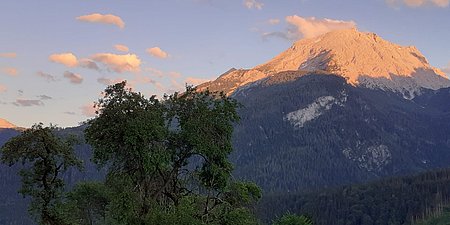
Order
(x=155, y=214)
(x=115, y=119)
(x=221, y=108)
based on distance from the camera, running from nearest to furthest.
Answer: (x=155, y=214) → (x=115, y=119) → (x=221, y=108)

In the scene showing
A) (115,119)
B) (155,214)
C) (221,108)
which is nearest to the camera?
(155,214)

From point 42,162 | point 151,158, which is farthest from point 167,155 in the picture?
point 42,162

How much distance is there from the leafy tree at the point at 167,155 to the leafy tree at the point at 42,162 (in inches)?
95.2

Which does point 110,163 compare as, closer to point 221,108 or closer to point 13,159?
point 13,159

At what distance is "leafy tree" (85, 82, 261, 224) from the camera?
36.6m

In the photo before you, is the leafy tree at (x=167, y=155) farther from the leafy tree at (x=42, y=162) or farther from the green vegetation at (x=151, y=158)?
the leafy tree at (x=42, y=162)

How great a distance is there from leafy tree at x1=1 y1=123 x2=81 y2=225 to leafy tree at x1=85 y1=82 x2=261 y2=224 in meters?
2.42

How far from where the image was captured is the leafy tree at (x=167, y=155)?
36562mm

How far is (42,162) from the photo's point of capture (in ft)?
129

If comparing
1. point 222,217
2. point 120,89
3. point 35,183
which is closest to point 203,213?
point 222,217

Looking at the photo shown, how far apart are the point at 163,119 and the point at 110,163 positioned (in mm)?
6683

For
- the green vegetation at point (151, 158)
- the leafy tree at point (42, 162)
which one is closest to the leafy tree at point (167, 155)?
the green vegetation at point (151, 158)

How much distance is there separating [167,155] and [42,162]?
32.7 feet

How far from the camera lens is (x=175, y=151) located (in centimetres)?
3897
